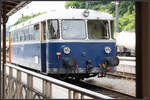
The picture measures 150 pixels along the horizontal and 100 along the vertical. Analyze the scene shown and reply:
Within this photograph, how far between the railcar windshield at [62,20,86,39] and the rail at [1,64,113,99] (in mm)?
2904

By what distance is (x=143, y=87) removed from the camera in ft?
8.96

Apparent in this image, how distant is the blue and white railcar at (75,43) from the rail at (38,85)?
2.38 meters

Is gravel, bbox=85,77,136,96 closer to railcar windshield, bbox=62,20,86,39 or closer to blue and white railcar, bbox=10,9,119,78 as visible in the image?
blue and white railcar, bbox=10,9,119,78

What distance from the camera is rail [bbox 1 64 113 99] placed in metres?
3.59

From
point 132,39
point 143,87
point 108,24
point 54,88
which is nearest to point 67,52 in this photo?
point 108,24

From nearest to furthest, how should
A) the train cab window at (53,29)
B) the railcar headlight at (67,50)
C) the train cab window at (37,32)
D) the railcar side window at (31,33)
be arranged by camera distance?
the railcar headlight at (67,50) < the train cab window at (53,29) < the train cab window at (37,32) < the railcar side window at (31,33)

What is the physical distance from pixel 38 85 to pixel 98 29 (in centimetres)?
604

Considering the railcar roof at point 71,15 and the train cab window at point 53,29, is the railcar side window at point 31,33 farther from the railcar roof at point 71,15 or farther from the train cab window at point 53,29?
the train cab window at point 53,29

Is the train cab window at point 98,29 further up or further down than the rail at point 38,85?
further up

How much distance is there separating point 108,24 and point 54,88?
22.6ft

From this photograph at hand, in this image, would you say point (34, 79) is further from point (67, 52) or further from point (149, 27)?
point (67, 52)

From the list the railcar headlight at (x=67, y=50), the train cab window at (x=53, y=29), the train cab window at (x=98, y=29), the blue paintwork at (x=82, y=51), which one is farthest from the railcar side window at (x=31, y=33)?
the train cab window at (x=98, y=29)

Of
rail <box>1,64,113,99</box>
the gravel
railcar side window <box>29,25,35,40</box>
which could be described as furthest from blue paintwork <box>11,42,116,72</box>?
rail <box>1,64,113,99</box>

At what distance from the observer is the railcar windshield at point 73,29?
33.8 feet
